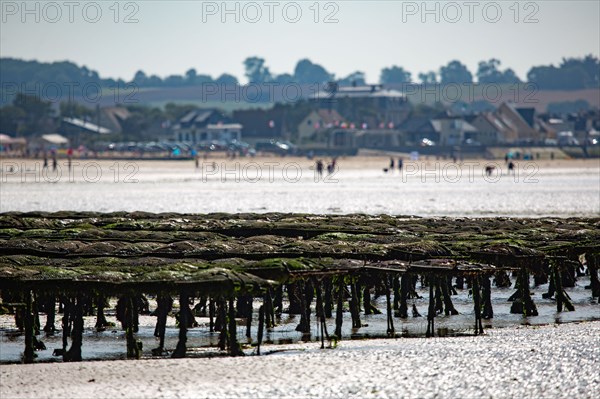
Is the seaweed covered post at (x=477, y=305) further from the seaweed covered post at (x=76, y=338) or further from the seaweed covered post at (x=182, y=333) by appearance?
the seaweed covered post at (x=76, y=338)

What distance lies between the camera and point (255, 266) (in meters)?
27.9

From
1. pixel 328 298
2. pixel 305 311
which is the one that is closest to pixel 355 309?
pixel 328 298

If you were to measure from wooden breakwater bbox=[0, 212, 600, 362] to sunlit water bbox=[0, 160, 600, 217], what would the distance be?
27.8m

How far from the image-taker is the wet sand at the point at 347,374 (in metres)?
21.6

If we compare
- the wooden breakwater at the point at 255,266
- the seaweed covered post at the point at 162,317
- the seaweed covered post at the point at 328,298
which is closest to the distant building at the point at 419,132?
the wooden breakwater at the point at 255,266

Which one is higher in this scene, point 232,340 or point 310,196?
point 310,196

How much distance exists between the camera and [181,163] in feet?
475

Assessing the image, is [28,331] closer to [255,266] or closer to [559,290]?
[255,266]

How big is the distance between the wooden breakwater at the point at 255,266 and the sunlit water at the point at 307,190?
91.3ft

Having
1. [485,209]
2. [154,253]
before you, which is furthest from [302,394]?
[485,209]

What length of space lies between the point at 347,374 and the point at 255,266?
17.8ft

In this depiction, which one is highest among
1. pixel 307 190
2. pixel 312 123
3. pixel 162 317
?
pixel 312 123

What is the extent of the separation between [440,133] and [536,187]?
87.9 m

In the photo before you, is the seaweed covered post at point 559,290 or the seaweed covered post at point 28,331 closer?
the seaweed covered post at point 28,331
